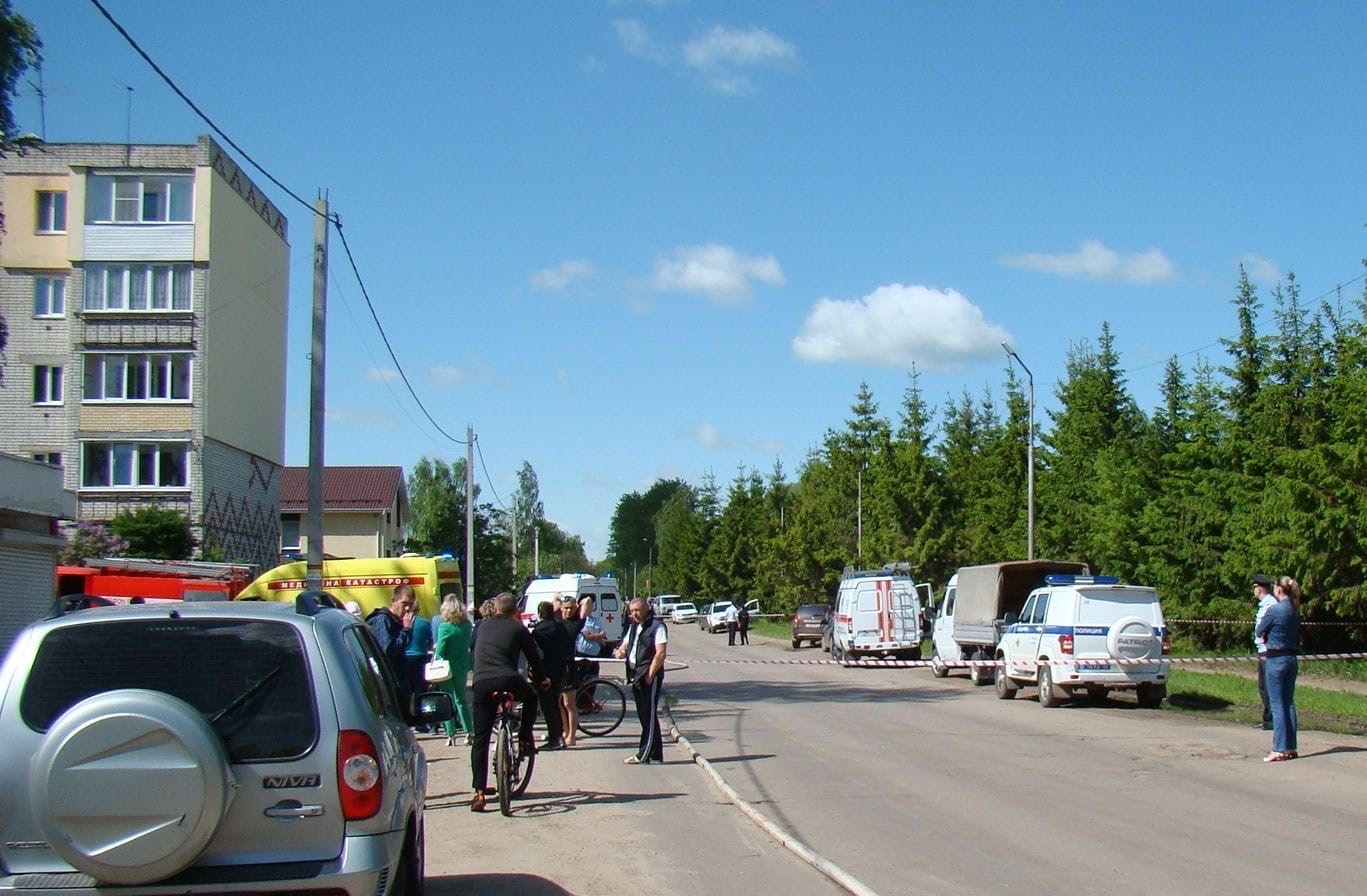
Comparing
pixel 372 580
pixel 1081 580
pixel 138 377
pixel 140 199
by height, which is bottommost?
pixel 1081 580

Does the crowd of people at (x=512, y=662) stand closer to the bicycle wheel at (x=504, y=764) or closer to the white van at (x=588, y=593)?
the bicycle wheel at (x=504, y=764)

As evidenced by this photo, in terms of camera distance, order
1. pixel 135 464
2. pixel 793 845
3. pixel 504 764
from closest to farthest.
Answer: pixel 793 845 < pixel 504 764 < pixel 135 464

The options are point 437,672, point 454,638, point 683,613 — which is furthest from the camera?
point 683,613

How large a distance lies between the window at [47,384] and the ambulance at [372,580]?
22.2m

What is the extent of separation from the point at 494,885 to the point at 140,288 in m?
37.6

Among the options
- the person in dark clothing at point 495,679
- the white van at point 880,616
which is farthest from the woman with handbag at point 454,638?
the white van at point 880,616

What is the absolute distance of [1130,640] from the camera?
2161 centimetres

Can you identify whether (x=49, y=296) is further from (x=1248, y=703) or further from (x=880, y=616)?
(x=1248, y=703)

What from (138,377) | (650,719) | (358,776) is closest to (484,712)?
(650,719)

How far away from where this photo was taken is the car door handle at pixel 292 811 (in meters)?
5.39

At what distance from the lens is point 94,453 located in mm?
41406

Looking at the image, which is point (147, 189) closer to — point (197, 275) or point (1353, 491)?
point (197, 275)

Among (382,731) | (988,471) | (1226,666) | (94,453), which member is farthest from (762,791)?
(988,471)

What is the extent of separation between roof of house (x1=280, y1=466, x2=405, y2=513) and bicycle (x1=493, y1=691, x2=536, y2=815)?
54017 mm
